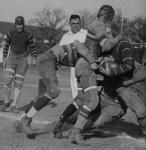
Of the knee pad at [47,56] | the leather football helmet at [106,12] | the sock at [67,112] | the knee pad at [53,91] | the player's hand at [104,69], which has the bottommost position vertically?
the sock at [67,112]

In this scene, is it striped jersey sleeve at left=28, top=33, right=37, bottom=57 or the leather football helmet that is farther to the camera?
striped jersey sleeve at left=28, top=33, right=37, bottom=57

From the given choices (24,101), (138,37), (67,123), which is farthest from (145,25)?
(67,123)

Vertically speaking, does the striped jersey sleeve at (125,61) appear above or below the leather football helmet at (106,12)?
below

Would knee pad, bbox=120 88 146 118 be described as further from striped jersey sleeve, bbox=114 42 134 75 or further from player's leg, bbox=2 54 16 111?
player's leg, bbox=2 54 16 111

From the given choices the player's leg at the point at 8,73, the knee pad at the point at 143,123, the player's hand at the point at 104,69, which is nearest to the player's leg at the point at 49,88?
the player's hand at the point at 104,69

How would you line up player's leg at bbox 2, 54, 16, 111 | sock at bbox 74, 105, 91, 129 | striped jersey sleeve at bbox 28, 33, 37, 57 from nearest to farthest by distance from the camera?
sock at bbox 74, 105, 91, 129 → player's leg at bbox 2, 54, 16, 111 → striped jersey sleeve at bbox 28, 33, 37, 57

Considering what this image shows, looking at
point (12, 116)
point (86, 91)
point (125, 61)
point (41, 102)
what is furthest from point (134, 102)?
point (12, 116)

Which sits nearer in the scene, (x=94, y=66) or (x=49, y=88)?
(x=94, y=66)

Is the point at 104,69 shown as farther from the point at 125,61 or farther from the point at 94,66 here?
the point at 125,61

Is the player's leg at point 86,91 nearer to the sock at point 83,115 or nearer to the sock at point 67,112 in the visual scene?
the sock at point 83,115

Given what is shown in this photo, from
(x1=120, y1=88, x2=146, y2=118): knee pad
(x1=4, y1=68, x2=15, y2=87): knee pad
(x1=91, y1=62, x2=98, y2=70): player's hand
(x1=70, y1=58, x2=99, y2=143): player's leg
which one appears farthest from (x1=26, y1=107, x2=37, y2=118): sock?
(x1=4, y1=68, x2=15, y2=87): knee pad

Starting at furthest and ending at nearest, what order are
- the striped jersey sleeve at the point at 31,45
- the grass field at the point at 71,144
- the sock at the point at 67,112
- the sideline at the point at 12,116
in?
the striped jersey sleeve at the point at 31,45 → the sideline at the point at 12,116 → the sock at the point at 67,112 → the grass field at the point at 71,144

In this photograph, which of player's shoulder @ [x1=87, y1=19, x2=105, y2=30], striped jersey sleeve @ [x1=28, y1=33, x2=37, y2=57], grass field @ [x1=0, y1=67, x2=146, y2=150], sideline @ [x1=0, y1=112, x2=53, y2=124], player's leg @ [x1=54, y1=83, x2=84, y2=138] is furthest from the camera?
striped jersey sleeve @ [x1=28, y1=33, x2=37, y2=57]

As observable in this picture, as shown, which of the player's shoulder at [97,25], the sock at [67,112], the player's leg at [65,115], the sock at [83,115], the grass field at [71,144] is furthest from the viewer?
the sock at [67,112]
